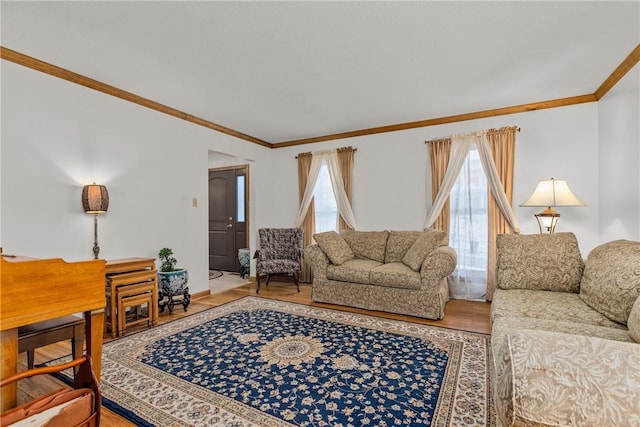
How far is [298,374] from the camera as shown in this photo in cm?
215

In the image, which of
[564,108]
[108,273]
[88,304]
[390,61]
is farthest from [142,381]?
[564,108]

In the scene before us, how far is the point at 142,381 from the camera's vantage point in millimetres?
2070

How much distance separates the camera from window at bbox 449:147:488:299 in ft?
13.6

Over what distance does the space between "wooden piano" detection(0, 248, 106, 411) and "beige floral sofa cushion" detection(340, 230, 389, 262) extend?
341 centimetres

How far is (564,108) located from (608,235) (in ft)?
5.25

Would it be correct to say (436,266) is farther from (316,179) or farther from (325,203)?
(316,179)

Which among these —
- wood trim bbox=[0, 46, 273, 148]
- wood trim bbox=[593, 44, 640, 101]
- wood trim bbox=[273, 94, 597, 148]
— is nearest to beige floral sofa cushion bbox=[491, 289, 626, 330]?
wood trim bbox=[593, 44, 640, 101]

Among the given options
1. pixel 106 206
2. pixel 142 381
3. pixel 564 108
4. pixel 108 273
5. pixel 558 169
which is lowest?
pixel 142 381

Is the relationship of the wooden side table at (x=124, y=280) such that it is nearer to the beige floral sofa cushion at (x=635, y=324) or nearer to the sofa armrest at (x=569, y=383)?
the sofa armrest at (x=569, y=383)

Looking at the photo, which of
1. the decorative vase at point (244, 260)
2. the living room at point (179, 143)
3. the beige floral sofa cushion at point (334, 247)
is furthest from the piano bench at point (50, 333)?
the decorative vase at point (244, 260)

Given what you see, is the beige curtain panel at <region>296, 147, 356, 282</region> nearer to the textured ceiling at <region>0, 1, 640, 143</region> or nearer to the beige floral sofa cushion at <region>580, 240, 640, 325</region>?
the textured ceiling at <region>0, 1, 640, 143</region>

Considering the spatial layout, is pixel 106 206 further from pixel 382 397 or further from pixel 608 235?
pixel 608 235

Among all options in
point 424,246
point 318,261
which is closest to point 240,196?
point 318,261

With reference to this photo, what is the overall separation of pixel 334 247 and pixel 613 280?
2.75 meters
